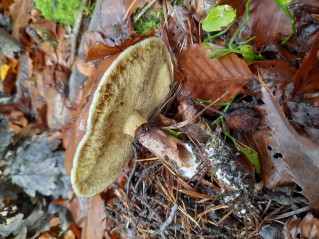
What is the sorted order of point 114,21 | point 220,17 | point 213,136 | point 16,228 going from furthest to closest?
point 16,228, point 114,21, point 213,136, point 220,17

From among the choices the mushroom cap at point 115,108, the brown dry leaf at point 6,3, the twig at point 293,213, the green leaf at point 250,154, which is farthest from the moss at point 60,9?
the twig at point 293,213

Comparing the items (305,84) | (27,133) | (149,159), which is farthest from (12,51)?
(305,84)

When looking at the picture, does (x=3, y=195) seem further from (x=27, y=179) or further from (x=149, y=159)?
(x=149, y=159)

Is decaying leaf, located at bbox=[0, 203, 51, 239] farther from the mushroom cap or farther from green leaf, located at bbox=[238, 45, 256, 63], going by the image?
green leaf, located at bbox=[238, 45, 256, 63]

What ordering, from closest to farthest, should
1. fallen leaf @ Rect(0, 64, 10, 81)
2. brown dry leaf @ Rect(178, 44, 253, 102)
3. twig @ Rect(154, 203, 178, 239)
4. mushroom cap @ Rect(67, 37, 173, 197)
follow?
mushroom cap @ Rect(67, 37, 173, 197) → brown dry leaf @ Rect(178, 44, 253, 102) → twig @ Rect(154, 203, 178, 239) → fallen leaf @ Rect(0, 64, 10, 81)

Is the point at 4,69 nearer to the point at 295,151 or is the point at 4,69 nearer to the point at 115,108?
the point at 115,108

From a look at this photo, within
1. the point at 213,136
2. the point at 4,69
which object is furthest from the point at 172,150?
the point at 4,69

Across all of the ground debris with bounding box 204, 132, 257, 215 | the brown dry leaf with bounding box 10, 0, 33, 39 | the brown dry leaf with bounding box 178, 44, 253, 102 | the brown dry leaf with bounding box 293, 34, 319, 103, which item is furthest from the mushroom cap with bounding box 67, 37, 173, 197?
the brown dry leaf with bounding box 10, 0, 33, 39
